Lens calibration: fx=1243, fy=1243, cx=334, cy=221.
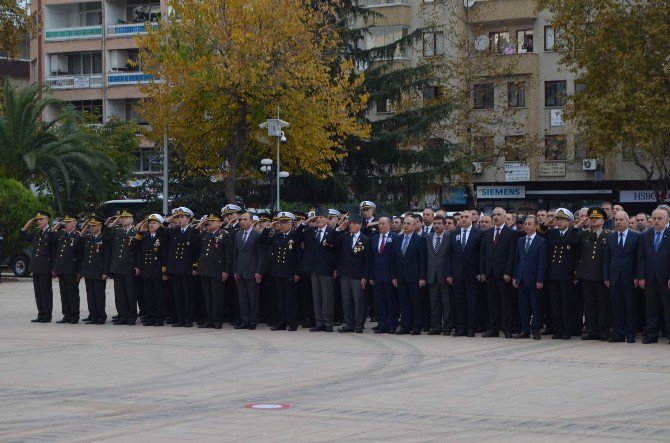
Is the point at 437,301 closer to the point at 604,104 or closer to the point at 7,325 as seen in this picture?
the point at 7,325

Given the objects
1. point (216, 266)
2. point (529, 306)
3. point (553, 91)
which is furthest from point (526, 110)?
point (529, 306)

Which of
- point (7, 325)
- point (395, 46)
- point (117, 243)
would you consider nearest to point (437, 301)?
point (117, 243)

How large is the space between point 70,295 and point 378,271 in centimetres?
619

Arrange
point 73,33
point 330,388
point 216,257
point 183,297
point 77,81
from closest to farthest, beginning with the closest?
1. point 330,388
2. point 216,257
3. point 183,297
4. point 77,81
5. point 73,33

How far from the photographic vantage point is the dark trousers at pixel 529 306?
18594 mm

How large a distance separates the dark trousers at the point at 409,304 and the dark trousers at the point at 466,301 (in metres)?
0.64

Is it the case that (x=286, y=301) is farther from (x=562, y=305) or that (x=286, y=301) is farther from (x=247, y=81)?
(x=247, y=81)

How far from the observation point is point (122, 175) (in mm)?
60469

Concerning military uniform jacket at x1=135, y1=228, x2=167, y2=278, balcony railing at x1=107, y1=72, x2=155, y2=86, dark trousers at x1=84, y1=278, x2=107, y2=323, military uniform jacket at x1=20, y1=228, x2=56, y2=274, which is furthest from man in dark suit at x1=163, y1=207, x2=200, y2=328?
balcony railing at x1=107, y1=72, x2=155, y2=86

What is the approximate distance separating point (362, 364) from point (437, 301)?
4.61 m

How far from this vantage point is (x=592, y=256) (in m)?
18.2

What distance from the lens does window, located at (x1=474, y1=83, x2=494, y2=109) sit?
5860 centimetres

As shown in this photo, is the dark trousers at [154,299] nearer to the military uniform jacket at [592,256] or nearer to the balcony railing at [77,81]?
the military uniform jacket at [592,256]

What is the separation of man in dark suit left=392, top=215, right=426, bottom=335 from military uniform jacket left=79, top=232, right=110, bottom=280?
18.0ft
